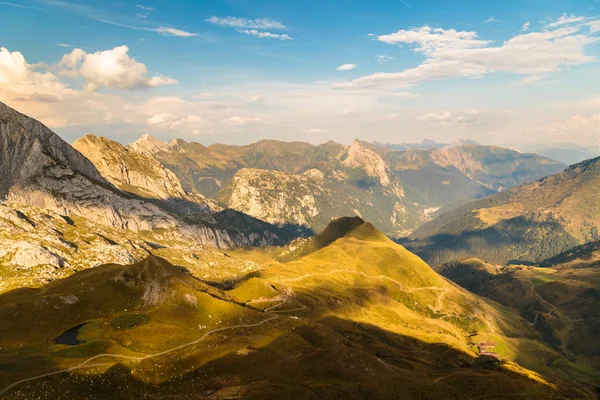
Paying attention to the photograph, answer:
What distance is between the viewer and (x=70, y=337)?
13250cm

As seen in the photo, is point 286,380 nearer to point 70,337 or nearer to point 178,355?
point 178,355

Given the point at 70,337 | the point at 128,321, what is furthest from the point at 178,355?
the point at 70,337

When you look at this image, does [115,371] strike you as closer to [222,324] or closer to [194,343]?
[194,343]

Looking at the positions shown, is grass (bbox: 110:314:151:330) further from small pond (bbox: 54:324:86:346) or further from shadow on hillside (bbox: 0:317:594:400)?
shadow on hillside (bbox: 0:317:594:400)

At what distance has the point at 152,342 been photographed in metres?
131

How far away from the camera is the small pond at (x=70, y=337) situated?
419 feet

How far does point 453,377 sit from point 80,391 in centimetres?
11785

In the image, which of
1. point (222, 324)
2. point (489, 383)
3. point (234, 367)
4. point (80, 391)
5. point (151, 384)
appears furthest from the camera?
point (222, 324)

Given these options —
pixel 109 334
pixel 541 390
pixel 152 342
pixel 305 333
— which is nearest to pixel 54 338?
pixel 109 334

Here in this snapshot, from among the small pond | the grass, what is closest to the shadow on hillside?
the small pond

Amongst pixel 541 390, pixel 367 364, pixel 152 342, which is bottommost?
pixel 541 390

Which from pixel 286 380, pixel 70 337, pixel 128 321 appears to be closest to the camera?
pixel 286 380

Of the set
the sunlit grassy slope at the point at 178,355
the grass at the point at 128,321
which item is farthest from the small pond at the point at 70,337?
the grass at the point at 128,321

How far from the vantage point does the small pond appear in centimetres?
12756
